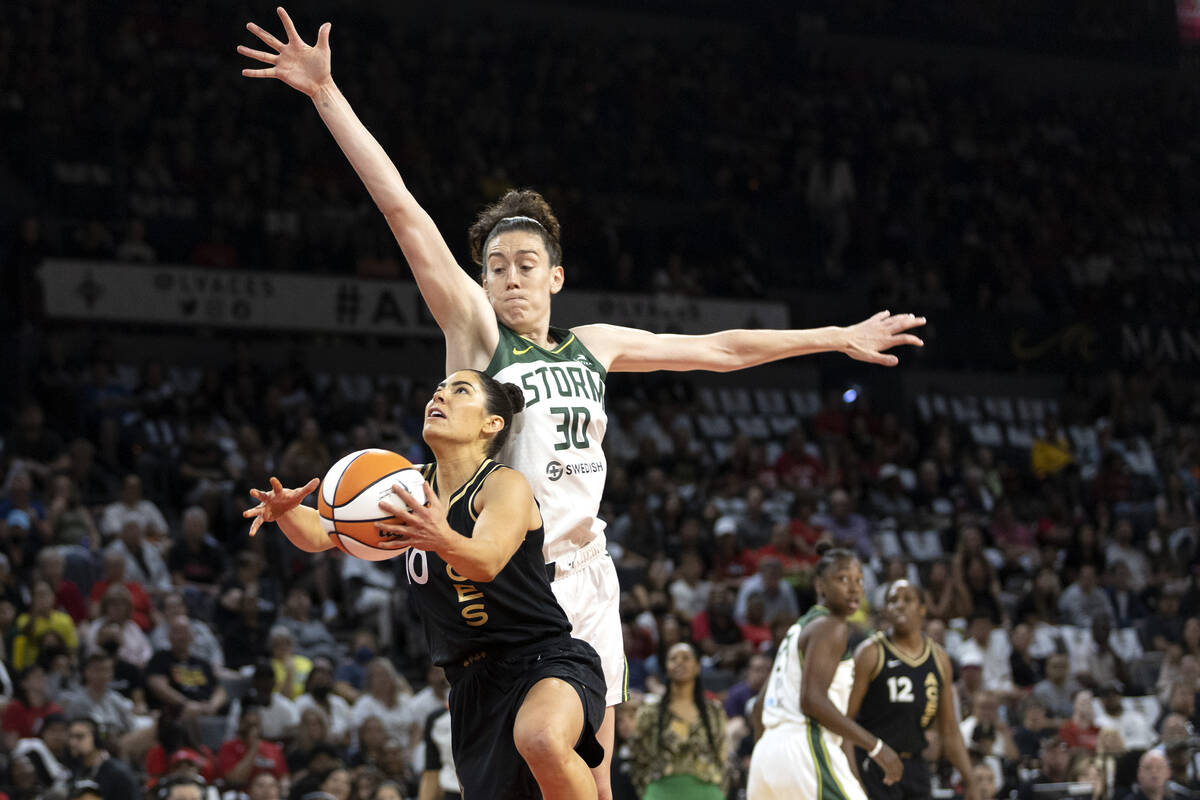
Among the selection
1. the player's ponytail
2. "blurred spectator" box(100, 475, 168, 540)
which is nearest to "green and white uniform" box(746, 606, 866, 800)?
the player's ponytail

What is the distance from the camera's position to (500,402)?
4824mm

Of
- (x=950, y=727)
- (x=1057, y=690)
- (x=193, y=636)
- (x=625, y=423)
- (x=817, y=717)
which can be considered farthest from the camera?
(x=625, y=423)

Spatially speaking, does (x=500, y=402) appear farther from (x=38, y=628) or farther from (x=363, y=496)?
(x=38, y=628)

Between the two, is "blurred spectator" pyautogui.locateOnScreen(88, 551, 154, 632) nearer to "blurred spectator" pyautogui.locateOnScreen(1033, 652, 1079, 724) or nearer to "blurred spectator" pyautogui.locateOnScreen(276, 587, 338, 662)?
"blurred spectator" pyautogui.locateOnScreen(276, 587, 338, 662)

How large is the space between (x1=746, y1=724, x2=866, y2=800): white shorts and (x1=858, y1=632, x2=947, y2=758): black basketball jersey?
313 millimetres

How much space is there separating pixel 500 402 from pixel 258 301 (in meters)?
13.2

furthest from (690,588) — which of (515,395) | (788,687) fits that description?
(515,395)

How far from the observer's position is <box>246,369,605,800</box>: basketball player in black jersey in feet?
14.7

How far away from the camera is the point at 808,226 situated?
22781 millimetres

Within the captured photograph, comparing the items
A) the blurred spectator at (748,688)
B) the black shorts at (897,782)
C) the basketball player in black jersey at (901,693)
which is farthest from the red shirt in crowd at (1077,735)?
the black shorts at (897,782)

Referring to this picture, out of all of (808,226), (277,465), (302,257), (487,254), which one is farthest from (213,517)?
(808,226)

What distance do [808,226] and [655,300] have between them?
4.41 meters

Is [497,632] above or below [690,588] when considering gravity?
below

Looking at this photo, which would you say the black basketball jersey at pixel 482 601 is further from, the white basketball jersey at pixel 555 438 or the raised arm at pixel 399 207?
the raised arm at pixel 399 207
